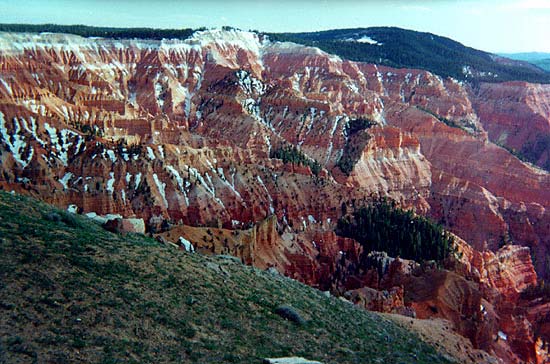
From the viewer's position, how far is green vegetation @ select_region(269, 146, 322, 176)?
7606 centimetres

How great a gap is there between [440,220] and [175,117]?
59.4 m

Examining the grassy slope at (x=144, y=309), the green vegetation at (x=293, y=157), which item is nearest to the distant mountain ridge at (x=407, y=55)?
the green vegetation at (x=293, y=157)

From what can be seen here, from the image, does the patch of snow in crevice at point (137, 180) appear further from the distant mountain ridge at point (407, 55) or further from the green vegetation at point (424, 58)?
the green vegetation at point (424, 58)

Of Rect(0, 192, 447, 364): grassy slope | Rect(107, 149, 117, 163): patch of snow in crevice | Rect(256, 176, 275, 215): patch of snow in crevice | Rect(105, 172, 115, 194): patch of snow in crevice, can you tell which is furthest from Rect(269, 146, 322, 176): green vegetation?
Rect(0, 192, 447, 364): grassy slope

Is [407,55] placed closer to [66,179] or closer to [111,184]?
[111,184]

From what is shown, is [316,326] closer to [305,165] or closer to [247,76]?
[305,165]

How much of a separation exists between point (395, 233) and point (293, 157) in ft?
88.6

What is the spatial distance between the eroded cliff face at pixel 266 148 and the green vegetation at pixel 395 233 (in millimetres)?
2709

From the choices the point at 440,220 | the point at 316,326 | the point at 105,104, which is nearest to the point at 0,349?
the point at 316,326

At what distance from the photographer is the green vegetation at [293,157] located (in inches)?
2995

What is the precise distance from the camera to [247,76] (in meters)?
114

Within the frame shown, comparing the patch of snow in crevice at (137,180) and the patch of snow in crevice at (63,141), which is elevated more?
the patch of snow in crevice at (63,141)

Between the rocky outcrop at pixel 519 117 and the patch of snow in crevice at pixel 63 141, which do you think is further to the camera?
the rocky outcrop at pixel 519 117

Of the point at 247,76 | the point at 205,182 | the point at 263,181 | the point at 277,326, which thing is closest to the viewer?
the point at 277,326
